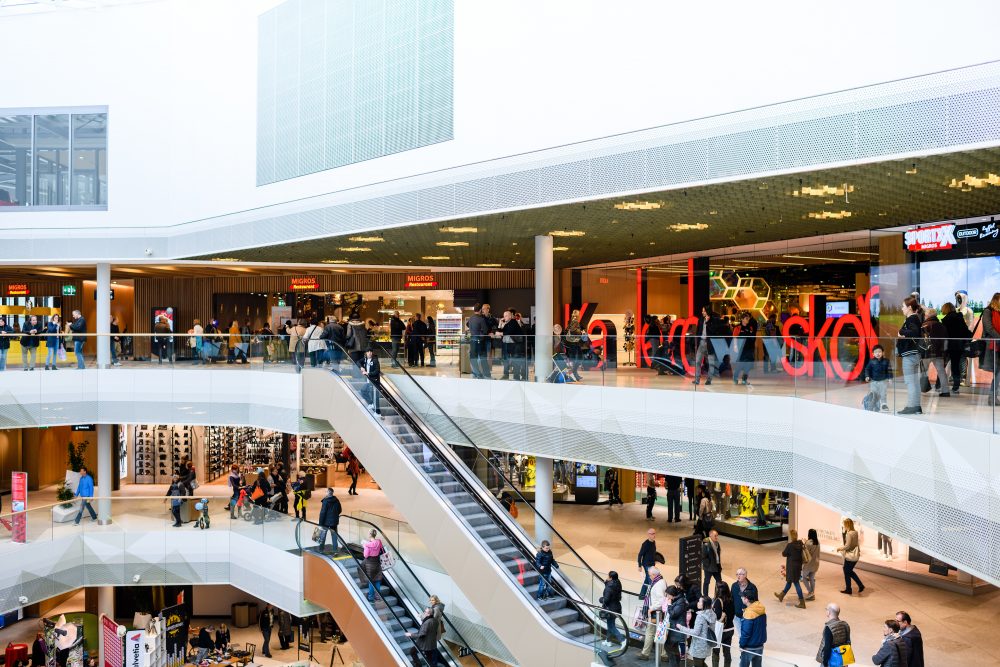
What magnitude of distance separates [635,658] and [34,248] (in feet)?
72.8

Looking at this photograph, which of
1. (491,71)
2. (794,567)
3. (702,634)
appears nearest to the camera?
(702,634)

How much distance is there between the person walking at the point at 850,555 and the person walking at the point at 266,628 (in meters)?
15.4

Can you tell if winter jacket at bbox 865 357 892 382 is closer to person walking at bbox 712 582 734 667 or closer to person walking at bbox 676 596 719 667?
person walking at bbox 676 596 719 667

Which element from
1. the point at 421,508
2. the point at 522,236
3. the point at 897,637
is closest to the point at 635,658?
the point at 897,637

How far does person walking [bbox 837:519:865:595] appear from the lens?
18125 millimetres

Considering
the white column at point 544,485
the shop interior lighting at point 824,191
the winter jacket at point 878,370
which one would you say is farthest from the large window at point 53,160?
the winter jacket at point 878,370

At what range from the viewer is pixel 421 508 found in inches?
693

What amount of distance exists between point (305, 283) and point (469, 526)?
21.2 metres

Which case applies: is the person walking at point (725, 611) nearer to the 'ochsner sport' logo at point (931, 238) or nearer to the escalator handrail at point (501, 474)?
the escalator handrail at point (501, 474)

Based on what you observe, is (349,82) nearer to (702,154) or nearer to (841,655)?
(702,154)

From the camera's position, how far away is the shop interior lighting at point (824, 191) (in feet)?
46.2

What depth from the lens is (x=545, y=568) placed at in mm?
15938

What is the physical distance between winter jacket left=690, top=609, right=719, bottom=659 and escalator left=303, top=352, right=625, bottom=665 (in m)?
1.54

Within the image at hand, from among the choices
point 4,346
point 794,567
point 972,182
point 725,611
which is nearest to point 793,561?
point 794,567
